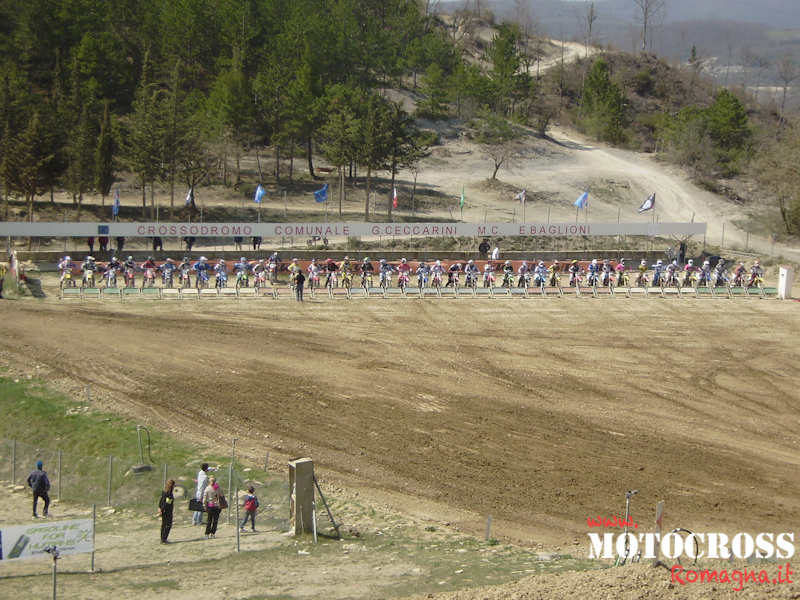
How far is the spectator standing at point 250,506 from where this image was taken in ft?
47.1

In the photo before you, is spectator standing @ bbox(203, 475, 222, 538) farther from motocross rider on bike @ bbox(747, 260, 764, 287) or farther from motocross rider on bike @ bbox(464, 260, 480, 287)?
motocross rider on bike @ bbox(747, 260, 764, 287)

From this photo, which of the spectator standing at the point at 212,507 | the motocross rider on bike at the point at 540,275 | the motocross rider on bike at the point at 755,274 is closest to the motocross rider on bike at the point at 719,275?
the motocross rider on bike at the point at 755,274

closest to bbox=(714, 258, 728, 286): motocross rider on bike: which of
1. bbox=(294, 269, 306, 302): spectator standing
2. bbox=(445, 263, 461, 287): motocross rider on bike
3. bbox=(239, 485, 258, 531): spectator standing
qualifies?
bbox=(445, 263, 461, 287): motocross rider on bike

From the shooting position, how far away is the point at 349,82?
A: 221ft

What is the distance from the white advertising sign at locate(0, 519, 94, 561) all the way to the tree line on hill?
35.6m

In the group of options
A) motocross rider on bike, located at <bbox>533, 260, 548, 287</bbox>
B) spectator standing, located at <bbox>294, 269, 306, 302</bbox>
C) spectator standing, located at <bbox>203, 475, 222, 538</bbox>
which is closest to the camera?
spectator standing, located at <bbox>203, 475, 222, 538</bbox>

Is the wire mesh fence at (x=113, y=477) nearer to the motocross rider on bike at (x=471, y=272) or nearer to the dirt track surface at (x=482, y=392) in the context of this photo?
the dirt track surface at (x=482, y=392)

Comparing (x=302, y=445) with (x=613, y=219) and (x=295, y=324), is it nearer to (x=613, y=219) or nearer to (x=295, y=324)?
(x=295, y=324)

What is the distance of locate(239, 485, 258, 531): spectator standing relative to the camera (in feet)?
47.1

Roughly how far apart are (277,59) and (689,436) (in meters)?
54.1

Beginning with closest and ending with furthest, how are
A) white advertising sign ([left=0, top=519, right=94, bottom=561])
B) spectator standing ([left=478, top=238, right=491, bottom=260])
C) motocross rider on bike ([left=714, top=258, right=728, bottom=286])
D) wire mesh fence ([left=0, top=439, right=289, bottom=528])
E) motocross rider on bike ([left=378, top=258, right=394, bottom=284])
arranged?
white advertising sign ([left=0, top=519, right=94, bottom=561]), wire mesh fence ([left=0, top=439, right=289, bottom=528]), motocross rider on bike ([left=378, top=258, right=394, bottom=284]), motocross rider on bike ([left=714, top=258, right=728, bottom=286]), spectator standing ([left=478, top=238, right=491, bottom=260])

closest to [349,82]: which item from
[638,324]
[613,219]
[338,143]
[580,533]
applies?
[338,143]

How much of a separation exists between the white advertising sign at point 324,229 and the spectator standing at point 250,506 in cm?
2683

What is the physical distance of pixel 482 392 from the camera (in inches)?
894
